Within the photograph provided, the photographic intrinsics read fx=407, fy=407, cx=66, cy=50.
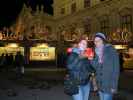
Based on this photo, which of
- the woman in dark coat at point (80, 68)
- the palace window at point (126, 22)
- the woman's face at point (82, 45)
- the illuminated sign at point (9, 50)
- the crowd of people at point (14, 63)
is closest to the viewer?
the woman in dark coat at point (80, 68)

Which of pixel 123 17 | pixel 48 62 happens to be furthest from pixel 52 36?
pixel 123 17

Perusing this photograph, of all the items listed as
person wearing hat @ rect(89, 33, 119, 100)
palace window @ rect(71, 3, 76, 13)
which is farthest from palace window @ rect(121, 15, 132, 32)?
person wearing hat @ rect(89, 33, 119, 100)

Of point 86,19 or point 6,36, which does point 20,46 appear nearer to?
point 6,36

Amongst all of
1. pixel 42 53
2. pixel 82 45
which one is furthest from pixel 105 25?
pixel 82 45

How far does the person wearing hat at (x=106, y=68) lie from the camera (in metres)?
7.93

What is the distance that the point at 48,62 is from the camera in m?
51.6

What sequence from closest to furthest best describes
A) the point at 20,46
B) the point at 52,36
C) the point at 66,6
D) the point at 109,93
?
the point at 109,93 < the point at 20,46 < the point at 52,36 < the point at 66,6

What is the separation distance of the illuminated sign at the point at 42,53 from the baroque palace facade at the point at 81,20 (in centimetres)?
189

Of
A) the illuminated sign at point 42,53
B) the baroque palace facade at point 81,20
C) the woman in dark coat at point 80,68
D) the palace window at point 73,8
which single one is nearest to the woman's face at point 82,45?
the woman in dark coat at point 80,68

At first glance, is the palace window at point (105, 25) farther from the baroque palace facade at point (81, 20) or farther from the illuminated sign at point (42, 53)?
the illuminated sign at point (42, 53)

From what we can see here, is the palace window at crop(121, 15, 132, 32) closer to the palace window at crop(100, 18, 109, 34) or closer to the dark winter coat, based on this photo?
the palace window at crop(100, 18, 109, 34)

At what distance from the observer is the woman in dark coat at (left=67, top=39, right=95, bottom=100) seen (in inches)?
345

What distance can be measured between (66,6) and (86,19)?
9.48 meters

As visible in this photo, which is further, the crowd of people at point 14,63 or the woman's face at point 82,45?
the crowd of people at point 14,63
